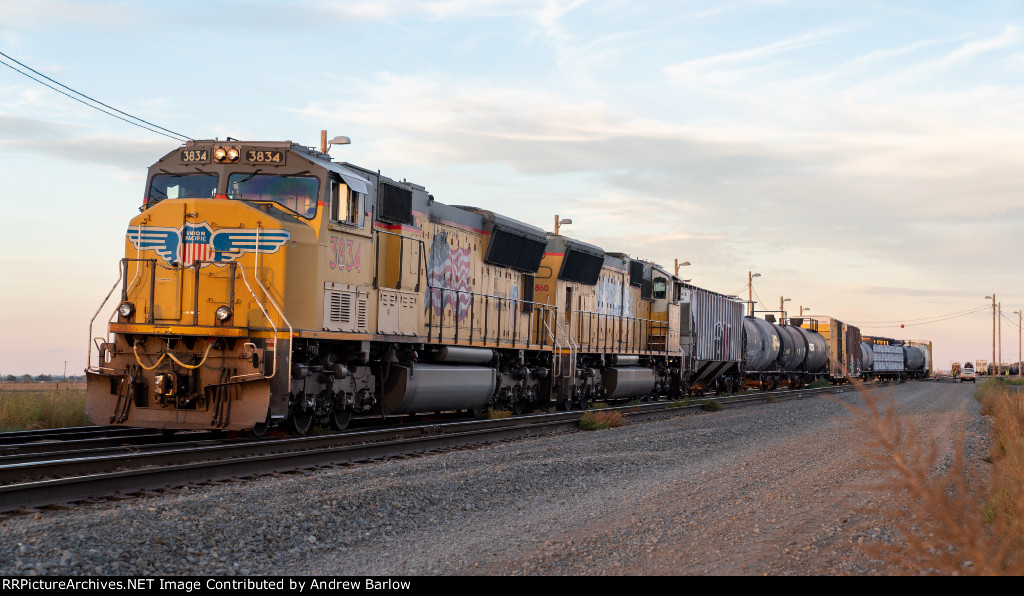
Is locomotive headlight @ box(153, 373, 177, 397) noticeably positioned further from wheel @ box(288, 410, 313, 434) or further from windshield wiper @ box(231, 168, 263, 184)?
windshield wiper @ box(231, 168, 263, 184)

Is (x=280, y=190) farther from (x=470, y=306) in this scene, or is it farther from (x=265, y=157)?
(x=470, y=306)

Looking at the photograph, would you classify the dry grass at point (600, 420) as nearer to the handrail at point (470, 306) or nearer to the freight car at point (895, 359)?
the handrail at point (470, 306)

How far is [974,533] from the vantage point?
3943 millimetres

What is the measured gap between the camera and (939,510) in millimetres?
3760

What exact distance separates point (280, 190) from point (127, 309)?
2.58m

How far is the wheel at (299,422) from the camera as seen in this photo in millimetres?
12383

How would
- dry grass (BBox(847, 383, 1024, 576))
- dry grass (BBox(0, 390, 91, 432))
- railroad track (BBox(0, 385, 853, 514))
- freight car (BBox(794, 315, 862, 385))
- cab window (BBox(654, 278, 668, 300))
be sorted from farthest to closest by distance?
freight car (BBox(794, 315, 862, 385)), cab window (BBox(654, 278, 668, 300)), dry grass (BBox(0, 390, 91, 432)), railroad track (BBox(0, 385, 853, 514)), dry grass (BBox(847, 383, 1024, 576))

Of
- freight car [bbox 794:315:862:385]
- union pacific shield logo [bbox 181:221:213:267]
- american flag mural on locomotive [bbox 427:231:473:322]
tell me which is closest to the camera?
union pacific shield logo [bbox 181:221:213:267]

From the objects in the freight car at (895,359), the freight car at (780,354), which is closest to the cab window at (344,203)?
the freight car at (780,354)

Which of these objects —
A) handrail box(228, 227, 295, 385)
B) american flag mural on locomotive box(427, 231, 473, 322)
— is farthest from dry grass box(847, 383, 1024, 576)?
american flag mural on locomotive box(427, 231, 473, 322)

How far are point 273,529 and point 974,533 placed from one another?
4963 millimetres

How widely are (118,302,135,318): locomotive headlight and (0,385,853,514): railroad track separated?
5.71 ft

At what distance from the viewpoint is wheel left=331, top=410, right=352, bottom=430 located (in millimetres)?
13375

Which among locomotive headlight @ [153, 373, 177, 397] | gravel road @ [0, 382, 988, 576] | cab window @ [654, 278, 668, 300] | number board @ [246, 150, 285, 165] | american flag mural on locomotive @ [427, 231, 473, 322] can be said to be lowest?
gravel road @ [0, 382, 988, 576]
